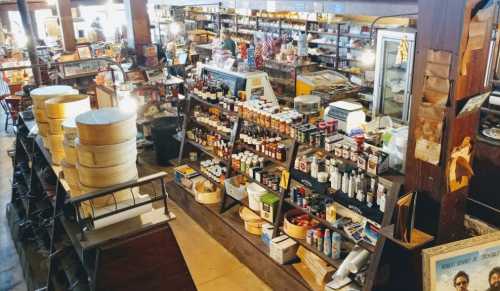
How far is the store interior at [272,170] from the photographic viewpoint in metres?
2.62

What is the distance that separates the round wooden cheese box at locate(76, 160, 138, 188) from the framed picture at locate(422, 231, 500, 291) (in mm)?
1831

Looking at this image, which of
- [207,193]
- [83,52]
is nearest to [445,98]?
[207,193]

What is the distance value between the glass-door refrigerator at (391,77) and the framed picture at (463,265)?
12.8 feet

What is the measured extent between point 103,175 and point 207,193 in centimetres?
289

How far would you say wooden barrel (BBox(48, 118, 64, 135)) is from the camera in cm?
332

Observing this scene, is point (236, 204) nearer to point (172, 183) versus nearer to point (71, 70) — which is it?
point (172, 183)

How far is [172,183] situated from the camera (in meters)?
6.30

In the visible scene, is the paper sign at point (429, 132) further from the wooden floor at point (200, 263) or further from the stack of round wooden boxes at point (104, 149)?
the wooden floor at point (200, 263)

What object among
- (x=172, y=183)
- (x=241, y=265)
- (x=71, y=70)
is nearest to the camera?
(x=241, y=265)

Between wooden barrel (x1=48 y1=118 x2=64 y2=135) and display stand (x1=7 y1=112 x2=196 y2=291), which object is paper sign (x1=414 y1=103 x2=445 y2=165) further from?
wooden barrel (x1=48 y1=118 x2=64 y2=135)

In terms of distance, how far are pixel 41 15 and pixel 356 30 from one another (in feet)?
42.5

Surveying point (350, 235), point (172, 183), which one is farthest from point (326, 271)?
point (172, 183)

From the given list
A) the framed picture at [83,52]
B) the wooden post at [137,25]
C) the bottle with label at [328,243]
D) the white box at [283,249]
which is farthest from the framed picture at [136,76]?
the bottle with label at [328,243]

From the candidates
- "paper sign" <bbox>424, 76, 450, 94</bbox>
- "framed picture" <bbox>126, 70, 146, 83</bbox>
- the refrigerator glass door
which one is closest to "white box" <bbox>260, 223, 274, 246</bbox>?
"paper sign" <bbox>424, 76, 450, 94</bbox>
